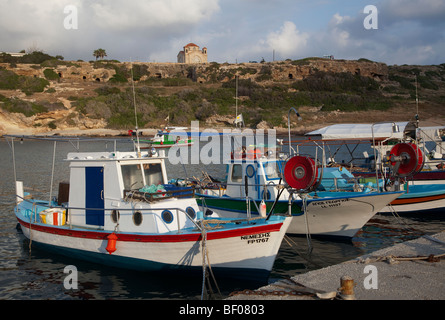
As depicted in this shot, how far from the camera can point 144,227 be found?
1079 centimetres

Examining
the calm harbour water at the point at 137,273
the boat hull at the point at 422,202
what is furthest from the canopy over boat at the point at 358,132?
the calm harbour water at the point at 137,273

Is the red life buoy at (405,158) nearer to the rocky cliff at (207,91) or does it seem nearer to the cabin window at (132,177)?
the cabin window at (132,177)

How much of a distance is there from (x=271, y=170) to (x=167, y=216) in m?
5.91

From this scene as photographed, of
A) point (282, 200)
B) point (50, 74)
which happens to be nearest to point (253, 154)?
point (282, 200)

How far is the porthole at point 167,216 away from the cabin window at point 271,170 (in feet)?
18.2

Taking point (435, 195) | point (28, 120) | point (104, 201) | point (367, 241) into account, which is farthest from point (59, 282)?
point (28, 120)

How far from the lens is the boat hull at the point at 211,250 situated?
977 centimetres

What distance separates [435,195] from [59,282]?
15.3m

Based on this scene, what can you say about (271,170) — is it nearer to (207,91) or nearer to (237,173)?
(237,173)

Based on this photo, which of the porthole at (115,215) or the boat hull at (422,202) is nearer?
the porthole at (115,215)

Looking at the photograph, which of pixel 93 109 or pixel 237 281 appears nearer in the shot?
pixel 237 281

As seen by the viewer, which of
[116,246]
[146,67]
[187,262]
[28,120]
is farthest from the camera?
[146,67]

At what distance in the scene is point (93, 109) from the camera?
76.2 meters

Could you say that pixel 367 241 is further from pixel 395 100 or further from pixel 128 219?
pixel 395 100
